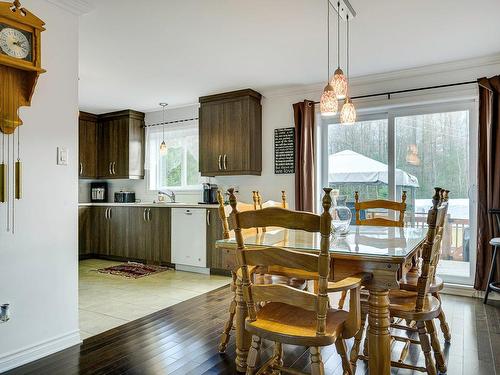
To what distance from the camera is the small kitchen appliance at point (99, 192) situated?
6426mm

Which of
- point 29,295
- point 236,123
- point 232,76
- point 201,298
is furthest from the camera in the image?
point 236,123

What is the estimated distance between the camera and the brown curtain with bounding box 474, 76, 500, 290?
345 centimetres

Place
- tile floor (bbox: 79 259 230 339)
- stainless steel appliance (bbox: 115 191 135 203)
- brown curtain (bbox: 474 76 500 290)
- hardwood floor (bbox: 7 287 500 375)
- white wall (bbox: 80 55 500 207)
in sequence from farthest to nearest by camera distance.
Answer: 1. stainless steel appliance (bbox: 115 191 135 203)
2. white wall (bbox: 80 55 500 207)
3. brown curtain (bbox: 474 76 500 290)
4. tile floor (bbox: 79 259 230 339)
5. hardwood floor (bbox: 7 287 500 375)

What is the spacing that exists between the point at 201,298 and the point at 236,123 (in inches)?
88.1

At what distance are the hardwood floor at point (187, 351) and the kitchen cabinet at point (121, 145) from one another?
334cm

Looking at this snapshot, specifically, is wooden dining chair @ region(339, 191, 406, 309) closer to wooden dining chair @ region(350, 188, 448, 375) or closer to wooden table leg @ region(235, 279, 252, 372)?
wooden dining chair @ region(350, 188, 448, 375)

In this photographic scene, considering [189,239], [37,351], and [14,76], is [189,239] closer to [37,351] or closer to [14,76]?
[37,351]

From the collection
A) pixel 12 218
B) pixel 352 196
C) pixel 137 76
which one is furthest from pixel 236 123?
pixel 12 218

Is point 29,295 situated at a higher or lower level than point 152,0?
lower

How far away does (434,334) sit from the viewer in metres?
2.09

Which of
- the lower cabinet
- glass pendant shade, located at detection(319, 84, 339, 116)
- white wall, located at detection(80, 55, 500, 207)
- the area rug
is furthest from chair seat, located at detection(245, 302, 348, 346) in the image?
the lower cabinet

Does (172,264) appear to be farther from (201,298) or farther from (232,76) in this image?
(232,76)

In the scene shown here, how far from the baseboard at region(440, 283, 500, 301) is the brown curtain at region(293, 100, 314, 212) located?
1662mm

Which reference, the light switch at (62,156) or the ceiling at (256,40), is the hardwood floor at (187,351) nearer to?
the light switch at (62,156)
